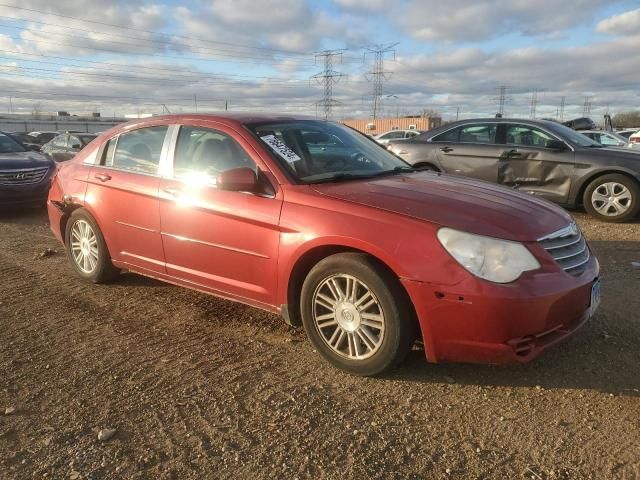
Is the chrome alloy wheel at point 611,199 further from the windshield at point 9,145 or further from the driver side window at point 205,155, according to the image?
the windshield at point 9,145

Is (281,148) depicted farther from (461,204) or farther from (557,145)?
(557,145)

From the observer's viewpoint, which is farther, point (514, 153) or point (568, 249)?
point (514, 153)

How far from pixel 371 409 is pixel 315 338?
0.68 m

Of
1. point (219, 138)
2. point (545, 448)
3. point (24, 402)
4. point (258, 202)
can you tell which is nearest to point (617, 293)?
point (545, 448)

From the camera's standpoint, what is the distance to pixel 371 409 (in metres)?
3.03

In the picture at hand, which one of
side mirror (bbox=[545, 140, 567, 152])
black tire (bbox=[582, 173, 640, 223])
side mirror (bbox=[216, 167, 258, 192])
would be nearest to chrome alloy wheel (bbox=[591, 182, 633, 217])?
black tire (bbox=[582, 173, 640, 223])

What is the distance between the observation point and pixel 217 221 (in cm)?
395

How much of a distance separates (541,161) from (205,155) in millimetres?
5862

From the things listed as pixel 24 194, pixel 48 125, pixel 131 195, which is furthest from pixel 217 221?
pixel 48 125

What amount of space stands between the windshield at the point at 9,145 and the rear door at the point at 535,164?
875cm

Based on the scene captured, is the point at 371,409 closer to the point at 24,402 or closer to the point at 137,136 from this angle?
the point at 24,402

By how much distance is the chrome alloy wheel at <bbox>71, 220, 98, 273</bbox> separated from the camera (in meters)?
5.21

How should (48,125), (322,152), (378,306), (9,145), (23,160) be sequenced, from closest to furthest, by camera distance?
(378,306) → (322,152) → (23,160) → (9,145) → (48,125)

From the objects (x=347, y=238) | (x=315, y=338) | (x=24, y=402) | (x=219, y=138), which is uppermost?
(x=219, y=138)
